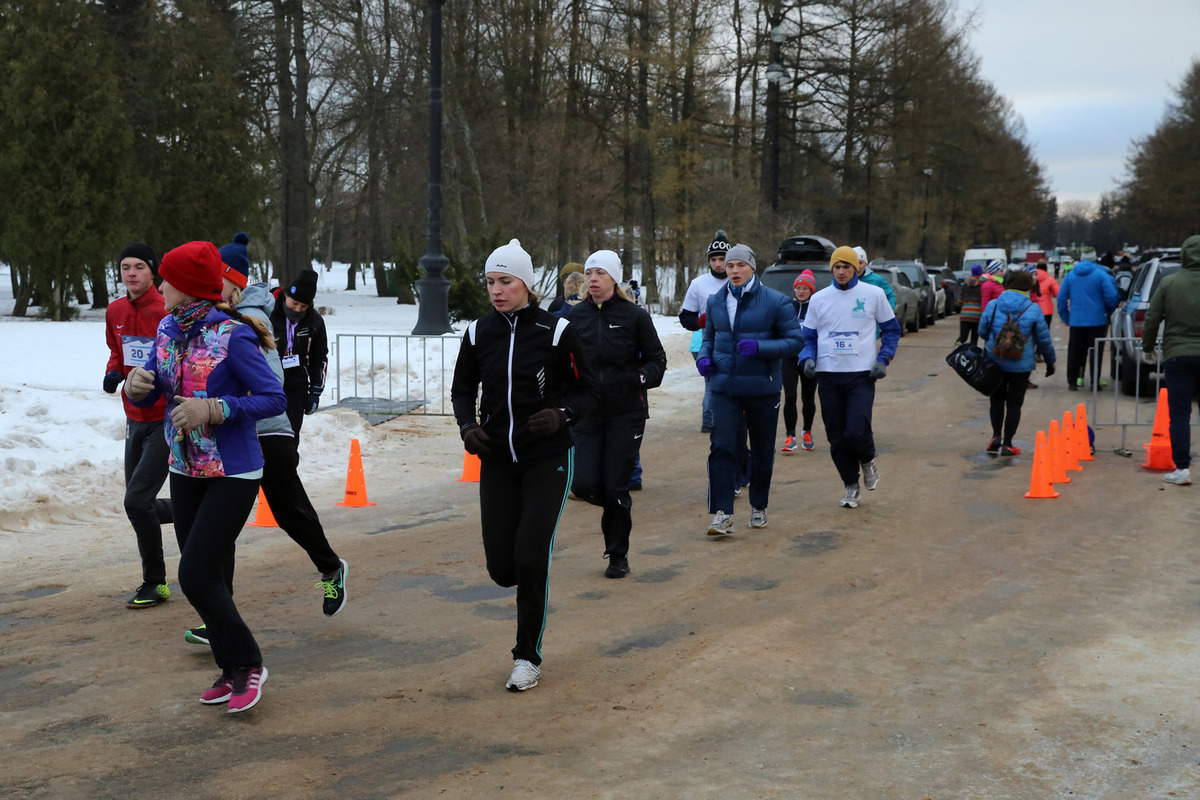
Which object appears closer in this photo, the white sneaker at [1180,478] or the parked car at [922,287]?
the white sneaker at [1180,478]

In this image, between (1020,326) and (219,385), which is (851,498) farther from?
(219,385)

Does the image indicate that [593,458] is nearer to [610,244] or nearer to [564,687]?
[564,687]

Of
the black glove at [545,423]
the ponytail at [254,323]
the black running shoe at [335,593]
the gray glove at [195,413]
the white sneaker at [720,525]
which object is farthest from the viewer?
the white sneaker at [720,525]

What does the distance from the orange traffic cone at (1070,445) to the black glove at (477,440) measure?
24.1 ft

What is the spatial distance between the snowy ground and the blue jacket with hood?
5.36 meters

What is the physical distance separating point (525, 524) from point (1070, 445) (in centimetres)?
770

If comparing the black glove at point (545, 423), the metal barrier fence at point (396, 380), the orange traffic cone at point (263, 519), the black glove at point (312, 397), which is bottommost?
the orange traffic cone at point (263, 519)

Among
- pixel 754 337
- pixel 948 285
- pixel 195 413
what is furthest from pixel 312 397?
pixel 948 285

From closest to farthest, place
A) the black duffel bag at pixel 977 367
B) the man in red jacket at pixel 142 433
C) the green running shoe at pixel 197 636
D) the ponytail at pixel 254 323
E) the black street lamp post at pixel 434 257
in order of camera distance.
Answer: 1. the ponytail at pixel 254 323
2. the green running shoe at pixel 197 636
3. the man in red jacket at pixel 142 433
4. the black duffel bag at pixel 977 367
5. the black street lamp post at pixel 434 257

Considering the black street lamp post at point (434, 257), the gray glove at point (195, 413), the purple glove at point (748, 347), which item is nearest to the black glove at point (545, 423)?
the gray glove at point (195, 413)

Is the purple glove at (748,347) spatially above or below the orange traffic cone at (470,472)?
above

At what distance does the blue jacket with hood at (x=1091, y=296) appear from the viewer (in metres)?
16.4

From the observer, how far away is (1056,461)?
10.7 metres

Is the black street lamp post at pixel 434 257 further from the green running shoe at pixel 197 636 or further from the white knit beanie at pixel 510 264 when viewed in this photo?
the white knit beanie at pixel 510 264
